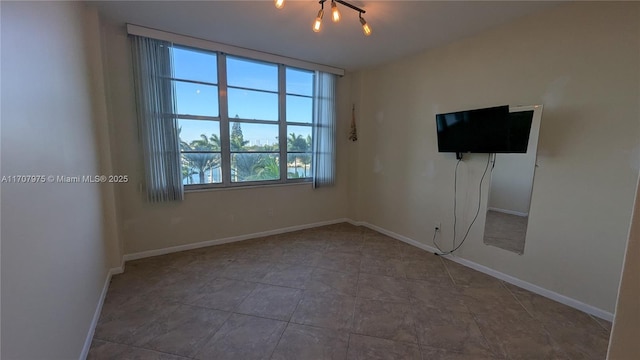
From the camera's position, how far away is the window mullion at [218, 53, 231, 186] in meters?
3.36

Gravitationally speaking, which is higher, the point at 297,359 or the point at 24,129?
the point at 24,129

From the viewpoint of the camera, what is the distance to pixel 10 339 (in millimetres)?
894

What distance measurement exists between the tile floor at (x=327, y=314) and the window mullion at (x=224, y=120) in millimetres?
1160

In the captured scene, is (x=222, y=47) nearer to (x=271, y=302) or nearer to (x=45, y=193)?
(x=45, y=193)

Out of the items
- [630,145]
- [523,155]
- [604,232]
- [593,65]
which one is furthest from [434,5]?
[604,232]

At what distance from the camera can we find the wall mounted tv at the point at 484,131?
237 centimetres

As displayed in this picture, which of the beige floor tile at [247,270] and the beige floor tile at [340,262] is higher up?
the beige floor tile at [247,270]

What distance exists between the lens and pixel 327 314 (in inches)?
82.4

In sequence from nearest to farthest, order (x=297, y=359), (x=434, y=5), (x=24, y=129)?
(x=24, y=129)
(x=297, y=359)
(x=434, y=5)

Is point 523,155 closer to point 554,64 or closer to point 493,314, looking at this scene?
point 554,64

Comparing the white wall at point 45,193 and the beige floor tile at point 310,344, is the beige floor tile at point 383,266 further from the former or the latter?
the white wall at point 45,193

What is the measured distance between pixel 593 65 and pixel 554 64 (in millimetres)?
259

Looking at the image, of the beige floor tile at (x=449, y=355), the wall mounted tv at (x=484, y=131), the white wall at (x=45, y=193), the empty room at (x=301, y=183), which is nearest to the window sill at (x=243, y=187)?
the empty room at (x=301, y=183)

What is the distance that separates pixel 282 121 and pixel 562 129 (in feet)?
10.6
